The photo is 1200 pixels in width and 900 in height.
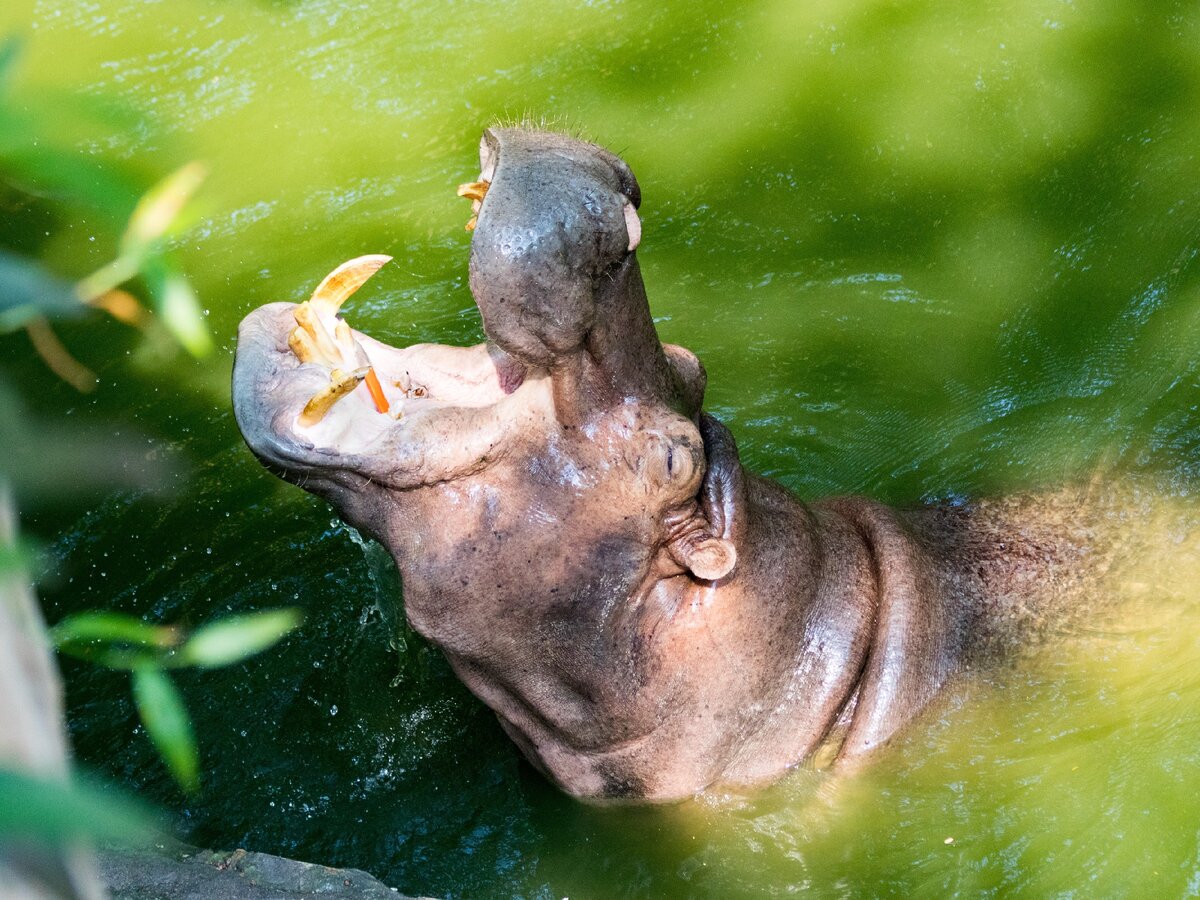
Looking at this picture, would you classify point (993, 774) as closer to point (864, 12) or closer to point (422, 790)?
point (422, 790)

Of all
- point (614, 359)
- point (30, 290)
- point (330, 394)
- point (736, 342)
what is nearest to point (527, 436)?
point (614, 359)

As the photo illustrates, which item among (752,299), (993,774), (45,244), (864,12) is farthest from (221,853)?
(864,12)

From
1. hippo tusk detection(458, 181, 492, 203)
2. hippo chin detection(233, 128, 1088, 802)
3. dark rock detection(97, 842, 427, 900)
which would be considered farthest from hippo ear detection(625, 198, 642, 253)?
dark rock detection(97, 842, 427, 900)

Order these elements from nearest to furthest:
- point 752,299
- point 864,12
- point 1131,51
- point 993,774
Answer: point 993,774
point 752,299
point 1131,51
point 864,12

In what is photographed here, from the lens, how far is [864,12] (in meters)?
6.73

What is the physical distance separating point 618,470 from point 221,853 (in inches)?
53.8

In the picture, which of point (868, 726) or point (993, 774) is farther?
point (993, 774)

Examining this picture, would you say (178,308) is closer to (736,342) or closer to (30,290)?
(30,290)

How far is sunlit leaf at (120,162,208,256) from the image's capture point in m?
0.76

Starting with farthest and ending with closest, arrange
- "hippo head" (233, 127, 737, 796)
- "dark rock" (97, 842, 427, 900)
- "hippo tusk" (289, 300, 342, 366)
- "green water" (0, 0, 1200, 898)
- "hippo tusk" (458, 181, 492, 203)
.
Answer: "green water" (0, 0, 1200, 898) → "dark rock" (97, 842, 427, 900) → "hippo tusk" (289, 300, 342, 366) → "hippo tusk" (458, 181, 492, 203) → "hippo head" (233, 127, 737, 796)

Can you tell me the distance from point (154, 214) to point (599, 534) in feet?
6.84

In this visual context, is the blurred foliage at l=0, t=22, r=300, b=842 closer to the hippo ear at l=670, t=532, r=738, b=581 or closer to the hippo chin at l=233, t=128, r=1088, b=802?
the hippo chin at l=233, t=128, r=1088, b=802

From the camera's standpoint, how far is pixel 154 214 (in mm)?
781

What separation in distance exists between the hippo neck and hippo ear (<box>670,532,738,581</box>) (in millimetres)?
331
